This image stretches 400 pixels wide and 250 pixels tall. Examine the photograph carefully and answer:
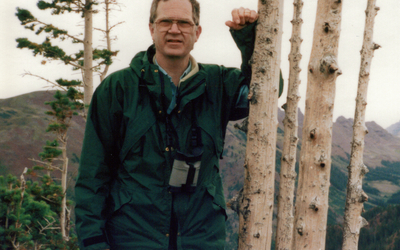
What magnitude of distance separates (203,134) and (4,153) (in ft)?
215

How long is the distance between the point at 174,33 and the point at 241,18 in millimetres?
476

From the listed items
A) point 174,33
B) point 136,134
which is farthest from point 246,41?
point 136,134

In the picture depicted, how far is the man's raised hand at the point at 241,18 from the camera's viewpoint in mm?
2084

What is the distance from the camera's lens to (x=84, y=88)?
10453 millimetres

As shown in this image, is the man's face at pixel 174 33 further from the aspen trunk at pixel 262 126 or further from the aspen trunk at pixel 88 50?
the aspen trunk at pixel 88 50

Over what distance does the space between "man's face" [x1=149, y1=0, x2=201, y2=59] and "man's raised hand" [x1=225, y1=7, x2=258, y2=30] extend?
0.92 ft

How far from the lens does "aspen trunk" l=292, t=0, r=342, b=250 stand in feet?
9.21

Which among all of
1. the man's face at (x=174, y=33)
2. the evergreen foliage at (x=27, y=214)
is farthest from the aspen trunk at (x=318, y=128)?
the evergreen foliage at (x=27, y=214)

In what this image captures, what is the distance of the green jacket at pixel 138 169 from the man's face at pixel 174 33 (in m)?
0.15

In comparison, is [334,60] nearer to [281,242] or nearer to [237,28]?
[237,28]

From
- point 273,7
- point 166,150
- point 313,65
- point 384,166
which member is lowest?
point 384,166

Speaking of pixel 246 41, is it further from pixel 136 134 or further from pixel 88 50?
pixel 88 50

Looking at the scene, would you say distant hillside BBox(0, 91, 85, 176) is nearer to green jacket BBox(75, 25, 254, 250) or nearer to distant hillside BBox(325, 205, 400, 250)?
distant hillside BBox(325, 205, 400, 250)

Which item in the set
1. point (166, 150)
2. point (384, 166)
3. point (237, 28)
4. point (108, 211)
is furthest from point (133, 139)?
point (384, 166)
